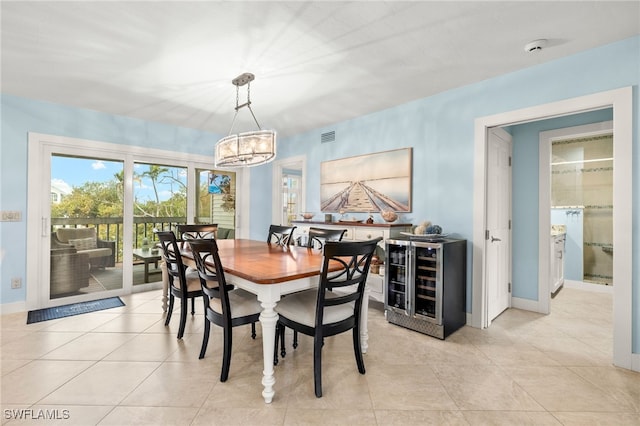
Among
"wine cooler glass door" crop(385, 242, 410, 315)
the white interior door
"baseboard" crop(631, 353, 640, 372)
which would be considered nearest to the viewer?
"baseboard" crop(631, 353, 640, 372)

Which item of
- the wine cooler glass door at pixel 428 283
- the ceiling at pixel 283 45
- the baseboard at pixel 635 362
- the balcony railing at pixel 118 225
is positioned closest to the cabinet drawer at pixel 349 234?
the wine cooler glass door at pixel 428 283

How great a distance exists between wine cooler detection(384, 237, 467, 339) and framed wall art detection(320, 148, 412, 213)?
0.81 m

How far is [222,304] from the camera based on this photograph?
1987 millimetres

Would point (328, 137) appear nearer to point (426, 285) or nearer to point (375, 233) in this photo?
point (375, 233)

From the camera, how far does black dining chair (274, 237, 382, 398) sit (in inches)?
72.2

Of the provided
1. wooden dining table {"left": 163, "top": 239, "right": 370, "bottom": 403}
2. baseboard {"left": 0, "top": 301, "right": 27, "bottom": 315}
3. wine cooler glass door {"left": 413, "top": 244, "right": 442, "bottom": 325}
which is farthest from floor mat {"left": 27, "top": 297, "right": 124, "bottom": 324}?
wine cooler glass door {"left": 413, "top": 244, "right": 442, "bottom": 325}

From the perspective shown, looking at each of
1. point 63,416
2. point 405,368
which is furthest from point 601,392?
point 63,416

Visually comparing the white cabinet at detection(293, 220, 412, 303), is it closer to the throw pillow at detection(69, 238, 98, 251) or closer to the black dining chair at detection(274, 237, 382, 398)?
the black dining chair at detection(274, 237, 382, 398)

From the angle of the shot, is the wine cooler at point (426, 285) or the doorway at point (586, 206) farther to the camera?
the doorway at point (586, 206)

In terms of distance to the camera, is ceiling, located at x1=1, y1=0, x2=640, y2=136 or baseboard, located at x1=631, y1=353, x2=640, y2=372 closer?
ceiling, located at x1=1, y1=0, x2=640, y2=136

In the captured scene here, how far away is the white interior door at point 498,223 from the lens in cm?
310

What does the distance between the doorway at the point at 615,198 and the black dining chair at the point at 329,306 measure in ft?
5.08

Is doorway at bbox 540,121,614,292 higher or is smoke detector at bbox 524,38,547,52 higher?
smoke detector at bbox 524,38,547,52

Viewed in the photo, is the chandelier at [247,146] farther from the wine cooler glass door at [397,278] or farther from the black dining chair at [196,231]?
the wine cooler glass door at [397,278]
